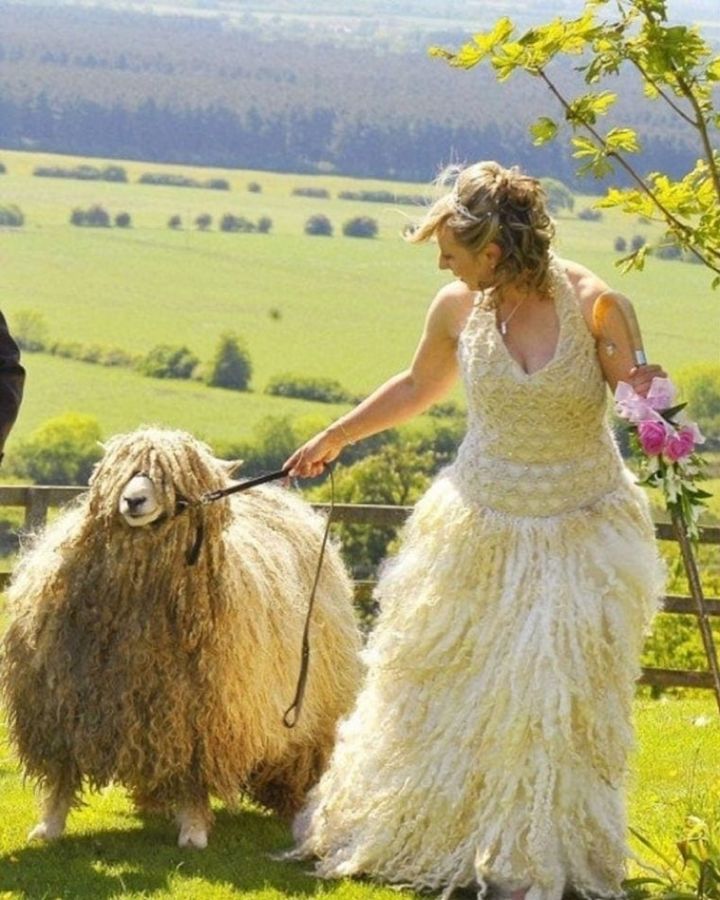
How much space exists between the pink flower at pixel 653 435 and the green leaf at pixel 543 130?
2.63ft

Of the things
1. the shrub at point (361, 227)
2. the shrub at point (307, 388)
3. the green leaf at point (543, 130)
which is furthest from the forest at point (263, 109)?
the green leaf at point (543, 130)

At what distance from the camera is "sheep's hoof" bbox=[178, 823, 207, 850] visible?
6.21 meters

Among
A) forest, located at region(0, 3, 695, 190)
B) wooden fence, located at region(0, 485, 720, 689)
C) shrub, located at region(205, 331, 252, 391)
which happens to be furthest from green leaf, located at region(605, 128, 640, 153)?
forest, located at region(0, 3, 695, 190)

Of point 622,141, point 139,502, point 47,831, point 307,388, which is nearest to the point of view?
point 622,141

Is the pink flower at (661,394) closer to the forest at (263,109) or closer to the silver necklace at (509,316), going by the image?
the silver necklace at (509,316)

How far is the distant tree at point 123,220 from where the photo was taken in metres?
106

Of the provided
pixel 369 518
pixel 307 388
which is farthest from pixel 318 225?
pixel 369 518

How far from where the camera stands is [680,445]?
15.1 ft

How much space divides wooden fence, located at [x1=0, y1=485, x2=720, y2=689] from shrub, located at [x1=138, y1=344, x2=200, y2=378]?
2652 inches

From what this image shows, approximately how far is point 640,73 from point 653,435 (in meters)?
0.99

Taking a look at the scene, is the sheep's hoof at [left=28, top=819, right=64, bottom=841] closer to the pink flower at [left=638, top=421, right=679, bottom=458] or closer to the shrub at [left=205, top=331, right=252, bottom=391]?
the pink flower at [left=638, top=421, right=679, bottom=458]

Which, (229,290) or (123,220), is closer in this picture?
(229,290)

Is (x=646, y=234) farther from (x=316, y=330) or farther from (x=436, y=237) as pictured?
(x=436, y=237)

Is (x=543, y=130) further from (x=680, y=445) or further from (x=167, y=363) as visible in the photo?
(x=167, y=363)
